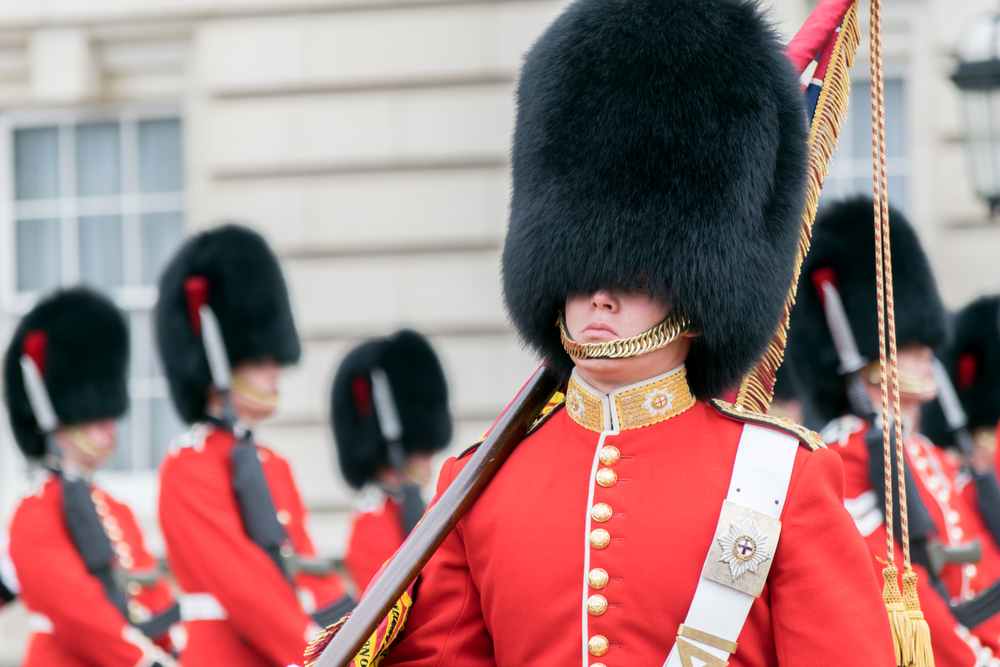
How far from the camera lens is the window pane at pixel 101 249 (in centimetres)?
820

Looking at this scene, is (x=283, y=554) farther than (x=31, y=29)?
No

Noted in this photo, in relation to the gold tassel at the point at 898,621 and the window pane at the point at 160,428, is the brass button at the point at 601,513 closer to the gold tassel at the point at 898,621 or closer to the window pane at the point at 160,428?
the gold tassel at the point at 898,621

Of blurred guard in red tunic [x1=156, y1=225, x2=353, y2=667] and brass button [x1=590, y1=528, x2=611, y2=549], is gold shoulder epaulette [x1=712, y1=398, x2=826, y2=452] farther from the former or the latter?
blurred guard in red tunic [x1=156, y1=225, x2=353, y2=667]

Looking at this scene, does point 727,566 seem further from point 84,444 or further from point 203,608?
point 84,444

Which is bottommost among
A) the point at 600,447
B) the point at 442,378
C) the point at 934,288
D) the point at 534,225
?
the point at 442,378

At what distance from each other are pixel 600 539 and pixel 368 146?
18.9 ft

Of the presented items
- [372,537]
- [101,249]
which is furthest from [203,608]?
[101,249]

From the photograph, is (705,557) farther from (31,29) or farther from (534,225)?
(31,29)

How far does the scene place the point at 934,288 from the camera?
4430 millimetres

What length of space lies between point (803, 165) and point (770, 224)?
0.43 ft

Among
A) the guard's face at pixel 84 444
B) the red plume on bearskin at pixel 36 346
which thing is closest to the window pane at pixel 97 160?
the red plume on bearskin at pixel 36 346

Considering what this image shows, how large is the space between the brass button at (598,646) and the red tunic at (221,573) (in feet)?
7.98

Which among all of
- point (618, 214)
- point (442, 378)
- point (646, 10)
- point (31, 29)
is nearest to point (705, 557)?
point (618, 214)

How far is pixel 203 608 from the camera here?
4.47m
